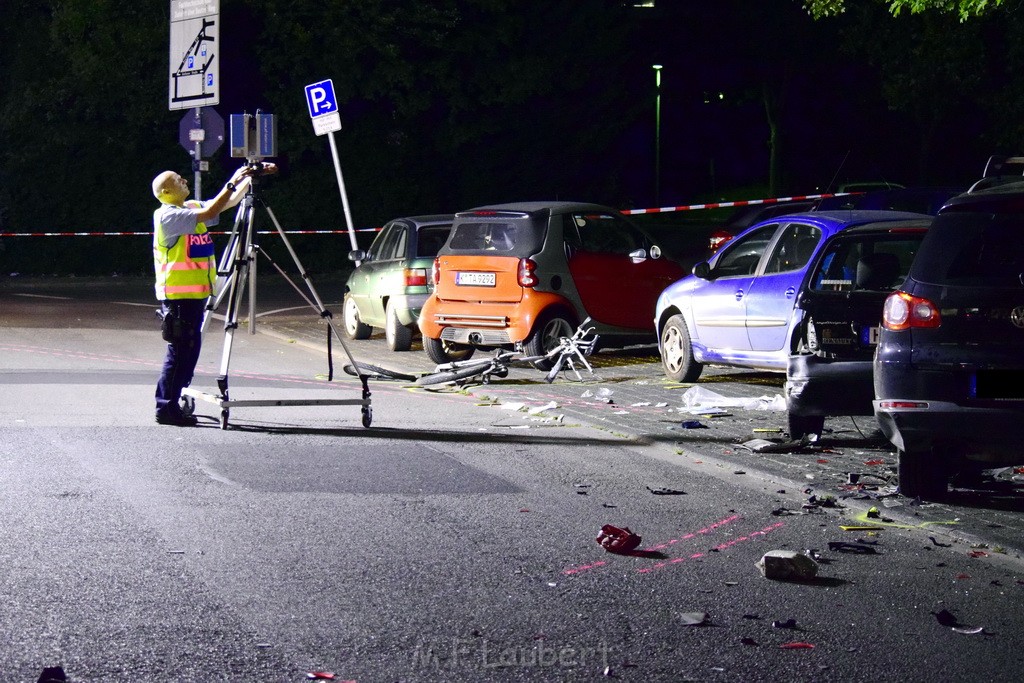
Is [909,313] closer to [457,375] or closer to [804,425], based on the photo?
[804,425]

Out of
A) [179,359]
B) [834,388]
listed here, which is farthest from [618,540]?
[179,359]

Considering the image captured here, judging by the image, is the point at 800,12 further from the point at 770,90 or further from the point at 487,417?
the point at 487,417

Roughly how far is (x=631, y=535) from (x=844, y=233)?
4.18m

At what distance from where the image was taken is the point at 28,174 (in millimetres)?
31797

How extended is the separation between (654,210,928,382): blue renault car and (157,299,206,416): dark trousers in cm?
433

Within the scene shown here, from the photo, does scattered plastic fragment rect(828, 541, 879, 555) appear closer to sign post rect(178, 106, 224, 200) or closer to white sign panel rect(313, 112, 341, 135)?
sign post rect(178, 106, 224, 200)

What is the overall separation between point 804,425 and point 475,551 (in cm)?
391

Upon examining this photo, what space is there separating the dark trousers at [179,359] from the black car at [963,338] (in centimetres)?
526

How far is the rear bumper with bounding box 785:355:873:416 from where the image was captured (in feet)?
30.9

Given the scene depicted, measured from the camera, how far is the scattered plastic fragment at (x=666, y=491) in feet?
27.5

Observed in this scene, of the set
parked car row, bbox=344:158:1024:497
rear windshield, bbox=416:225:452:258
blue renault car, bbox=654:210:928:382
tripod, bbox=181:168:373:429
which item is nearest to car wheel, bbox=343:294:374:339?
parked car row, bbox=344:158:1024:497

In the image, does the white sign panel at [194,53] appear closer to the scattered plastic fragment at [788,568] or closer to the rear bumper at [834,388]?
the rear bumper at [834,388]

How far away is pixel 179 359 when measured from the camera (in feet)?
35.7

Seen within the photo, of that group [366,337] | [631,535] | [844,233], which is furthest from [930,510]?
[366,337]
